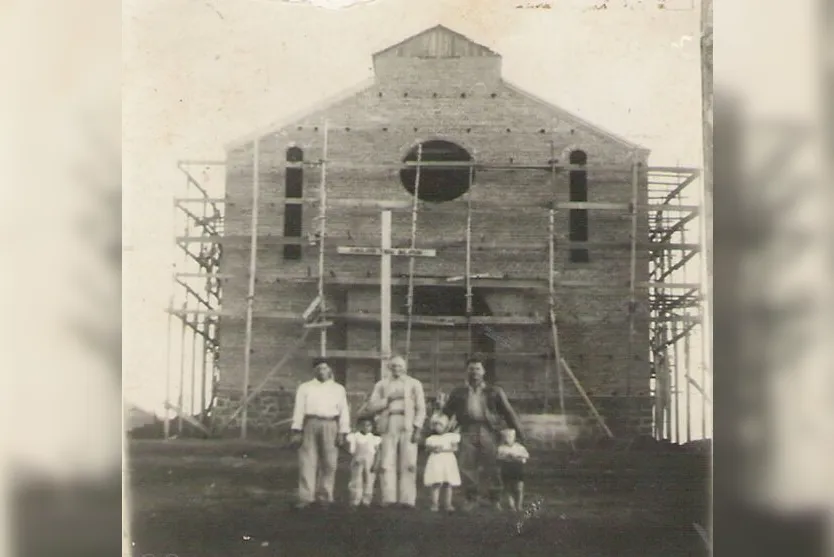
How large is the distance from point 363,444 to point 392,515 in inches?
15.1

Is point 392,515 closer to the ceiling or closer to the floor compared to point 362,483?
closer to the floor

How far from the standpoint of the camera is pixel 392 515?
3.90 metres

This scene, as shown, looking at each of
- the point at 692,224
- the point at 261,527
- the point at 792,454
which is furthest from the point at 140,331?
the point at 792,454

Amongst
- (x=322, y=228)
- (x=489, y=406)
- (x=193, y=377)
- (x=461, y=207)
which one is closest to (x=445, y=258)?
(x=461, y=207)

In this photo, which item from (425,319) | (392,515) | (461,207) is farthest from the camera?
(461,207)

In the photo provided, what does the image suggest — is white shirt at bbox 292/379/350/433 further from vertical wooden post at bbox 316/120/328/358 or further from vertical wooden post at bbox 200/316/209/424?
vertical wooden post at bbox 200/316/209/424

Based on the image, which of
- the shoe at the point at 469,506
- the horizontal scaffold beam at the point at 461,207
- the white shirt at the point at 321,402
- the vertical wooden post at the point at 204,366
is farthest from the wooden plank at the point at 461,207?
the shoe at the point at 469,506

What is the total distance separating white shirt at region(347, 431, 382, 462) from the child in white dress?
0.27 metres

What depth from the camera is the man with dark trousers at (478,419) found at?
3.94 m

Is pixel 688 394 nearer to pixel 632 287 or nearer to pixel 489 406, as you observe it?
pixel 632 287

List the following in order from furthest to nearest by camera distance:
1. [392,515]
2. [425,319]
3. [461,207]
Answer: [461,207] → [425,319] → [392,515]

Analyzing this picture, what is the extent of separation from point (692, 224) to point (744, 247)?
28cm

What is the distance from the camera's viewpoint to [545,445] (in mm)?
3949

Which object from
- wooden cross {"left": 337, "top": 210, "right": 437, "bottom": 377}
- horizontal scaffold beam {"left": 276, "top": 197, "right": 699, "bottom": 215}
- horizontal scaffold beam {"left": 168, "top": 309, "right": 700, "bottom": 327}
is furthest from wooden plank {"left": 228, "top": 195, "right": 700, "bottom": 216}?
horizontal scaffold beam {"left": 168, "top": 309, "right": 700, "bottom": 327}
